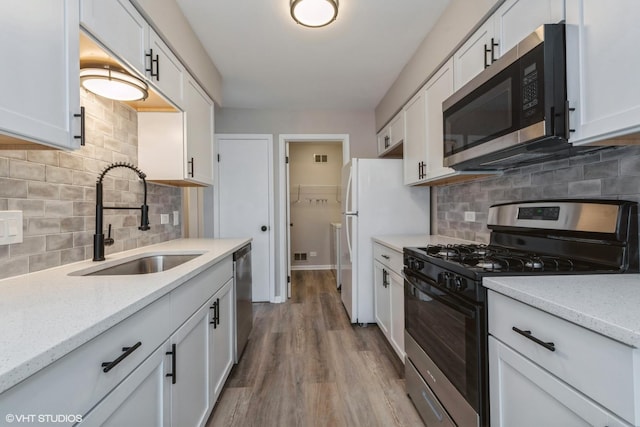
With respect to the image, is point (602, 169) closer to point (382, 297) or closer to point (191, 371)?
point (382, 297)

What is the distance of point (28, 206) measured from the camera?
1.17m

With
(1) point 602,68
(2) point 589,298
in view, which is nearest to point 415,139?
(1) point 602,68

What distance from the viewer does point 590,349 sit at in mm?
690

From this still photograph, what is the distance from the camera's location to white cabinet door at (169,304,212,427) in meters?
1.11

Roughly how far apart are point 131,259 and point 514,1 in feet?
7.57

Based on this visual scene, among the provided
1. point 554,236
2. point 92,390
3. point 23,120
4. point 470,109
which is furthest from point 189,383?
point 470,109

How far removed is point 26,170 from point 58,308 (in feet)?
2.48

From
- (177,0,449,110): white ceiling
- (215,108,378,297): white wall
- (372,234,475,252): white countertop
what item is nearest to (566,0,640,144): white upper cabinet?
(177,0,449,110): white ceiling

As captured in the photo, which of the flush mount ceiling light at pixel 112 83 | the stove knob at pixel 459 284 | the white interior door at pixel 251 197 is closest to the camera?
the stove knob at pixel 459 284

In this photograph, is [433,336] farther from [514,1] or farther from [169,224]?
[169,224]

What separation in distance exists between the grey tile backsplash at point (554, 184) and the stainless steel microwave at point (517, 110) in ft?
0.30

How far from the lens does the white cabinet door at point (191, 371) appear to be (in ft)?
3.65

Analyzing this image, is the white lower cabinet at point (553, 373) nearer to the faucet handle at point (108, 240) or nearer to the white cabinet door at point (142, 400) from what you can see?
the white cabinet door at point (142, 400)

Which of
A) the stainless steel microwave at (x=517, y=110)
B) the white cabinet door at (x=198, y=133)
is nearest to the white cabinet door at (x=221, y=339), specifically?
the white cabinet door at (x=198, y=133)
